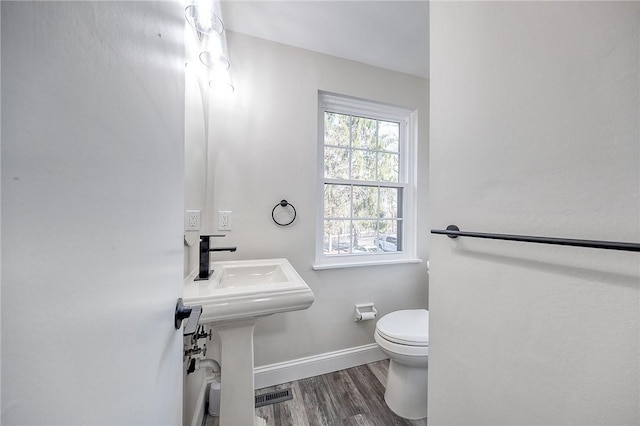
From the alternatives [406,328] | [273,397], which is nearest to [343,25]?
[406,328]

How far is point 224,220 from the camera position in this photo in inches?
55.4

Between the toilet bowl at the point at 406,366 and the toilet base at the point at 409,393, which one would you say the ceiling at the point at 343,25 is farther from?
the toilet base at the point at 409,393

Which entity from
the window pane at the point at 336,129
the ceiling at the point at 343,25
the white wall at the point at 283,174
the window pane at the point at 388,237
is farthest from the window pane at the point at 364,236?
the ceiling at the point at 343,25

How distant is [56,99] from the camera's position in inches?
7.5

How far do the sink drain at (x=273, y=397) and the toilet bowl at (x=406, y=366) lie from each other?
1.93 feet

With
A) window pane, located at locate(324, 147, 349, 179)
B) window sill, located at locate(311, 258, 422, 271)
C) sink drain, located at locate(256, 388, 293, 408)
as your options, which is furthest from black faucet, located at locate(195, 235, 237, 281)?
window pane, located at locate(324, 147, 349, 179)

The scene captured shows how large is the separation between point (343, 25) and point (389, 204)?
1.29 meters

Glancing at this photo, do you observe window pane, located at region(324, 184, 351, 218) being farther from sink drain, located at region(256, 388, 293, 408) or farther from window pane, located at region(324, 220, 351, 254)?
sink drain, located at region(256, 388, 293, 408)

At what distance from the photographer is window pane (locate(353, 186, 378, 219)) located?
1824mm

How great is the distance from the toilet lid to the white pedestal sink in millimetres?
610

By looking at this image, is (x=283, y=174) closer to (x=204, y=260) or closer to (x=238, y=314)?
(x=204, y=260)

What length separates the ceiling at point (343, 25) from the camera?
1.29m

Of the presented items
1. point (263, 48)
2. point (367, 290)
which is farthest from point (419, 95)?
point (367, 290)

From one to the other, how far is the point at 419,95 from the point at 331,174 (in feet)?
3.33
